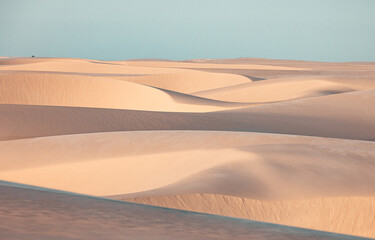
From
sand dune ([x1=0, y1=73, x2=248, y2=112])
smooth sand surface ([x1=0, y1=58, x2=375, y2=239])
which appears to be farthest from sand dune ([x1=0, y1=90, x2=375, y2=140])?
sand dune ([x1=0, y1=73, x2=248, y2=112])

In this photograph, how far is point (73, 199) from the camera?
91.9 inches

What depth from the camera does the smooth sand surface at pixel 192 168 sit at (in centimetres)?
203

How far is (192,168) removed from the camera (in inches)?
271

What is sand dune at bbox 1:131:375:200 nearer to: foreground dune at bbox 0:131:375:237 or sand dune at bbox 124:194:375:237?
foreground dune at bbox 0:131:375:237

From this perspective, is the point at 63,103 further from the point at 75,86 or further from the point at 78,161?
the point at 78,161

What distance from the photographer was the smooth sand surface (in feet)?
6.65

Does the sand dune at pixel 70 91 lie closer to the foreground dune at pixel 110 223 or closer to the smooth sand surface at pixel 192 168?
the smooth sand surface at pixel 192 168

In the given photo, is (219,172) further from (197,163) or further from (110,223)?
(110,223)

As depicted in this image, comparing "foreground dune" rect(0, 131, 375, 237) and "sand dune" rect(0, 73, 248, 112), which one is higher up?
"foreground dune" rect(0, 131, 375, 237)

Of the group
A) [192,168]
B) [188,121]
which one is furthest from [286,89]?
[192,168]

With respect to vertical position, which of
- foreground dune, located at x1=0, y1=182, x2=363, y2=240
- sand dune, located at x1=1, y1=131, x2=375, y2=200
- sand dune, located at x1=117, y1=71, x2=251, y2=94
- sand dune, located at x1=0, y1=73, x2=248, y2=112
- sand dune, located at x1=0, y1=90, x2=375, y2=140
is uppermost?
foreground dune, located at x1=0, y1=182, x2=363, y2=240

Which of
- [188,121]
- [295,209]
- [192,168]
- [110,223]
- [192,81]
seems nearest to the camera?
[110,223]

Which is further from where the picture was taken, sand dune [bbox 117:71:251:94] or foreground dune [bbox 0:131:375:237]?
sand dune [bbox 117:71:251:94]

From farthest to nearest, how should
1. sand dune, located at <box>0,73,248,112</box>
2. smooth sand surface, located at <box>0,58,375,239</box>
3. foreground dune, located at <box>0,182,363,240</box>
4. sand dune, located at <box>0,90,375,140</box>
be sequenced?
sand dune, located at <box>0,73,248,112</box> < sand dune, located at <box>0,90,375,140</box> < smooth sand surface, located at <box>0,58,375,239</box> < foreground dune, located at <box>0,182,363,240</box>
